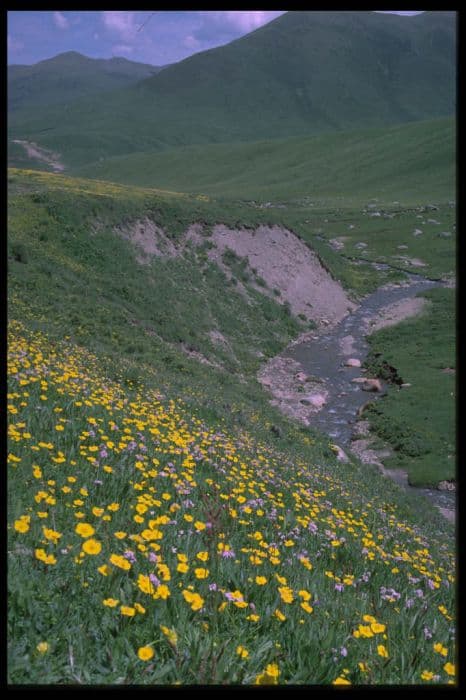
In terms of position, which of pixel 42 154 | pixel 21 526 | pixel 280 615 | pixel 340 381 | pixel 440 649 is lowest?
pixel 440 649

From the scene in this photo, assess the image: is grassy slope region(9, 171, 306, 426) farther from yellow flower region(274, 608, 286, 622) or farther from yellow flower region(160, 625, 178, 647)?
yellow flower region(160, 625, 178, 647)

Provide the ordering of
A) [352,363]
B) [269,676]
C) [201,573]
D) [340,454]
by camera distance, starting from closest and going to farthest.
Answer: [269,676] < [201,573] < [340,454] < [352,363]

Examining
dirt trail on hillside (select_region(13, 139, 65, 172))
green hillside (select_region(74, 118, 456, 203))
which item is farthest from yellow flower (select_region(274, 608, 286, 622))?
dirt trail on hillside (select_region(13, 139, 65, 172))

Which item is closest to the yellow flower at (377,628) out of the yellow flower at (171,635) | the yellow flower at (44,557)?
the yellow flower at (171,635)

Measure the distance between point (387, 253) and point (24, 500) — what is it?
62254mm

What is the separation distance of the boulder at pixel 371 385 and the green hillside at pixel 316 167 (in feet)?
248

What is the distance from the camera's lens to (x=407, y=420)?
21578 millimetres

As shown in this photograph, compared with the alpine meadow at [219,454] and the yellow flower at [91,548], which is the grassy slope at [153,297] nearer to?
the alpine meadow at [219,454]

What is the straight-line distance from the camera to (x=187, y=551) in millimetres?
4547

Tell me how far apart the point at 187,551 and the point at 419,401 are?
20730 millimetres

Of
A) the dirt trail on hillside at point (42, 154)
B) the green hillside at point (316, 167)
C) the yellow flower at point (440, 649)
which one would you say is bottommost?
the yellow flower at point (440, 649)

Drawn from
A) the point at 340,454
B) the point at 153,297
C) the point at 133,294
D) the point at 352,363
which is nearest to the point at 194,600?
the point at 340,454

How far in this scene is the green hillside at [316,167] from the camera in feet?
357

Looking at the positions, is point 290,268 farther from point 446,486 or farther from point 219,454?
point 219,454
